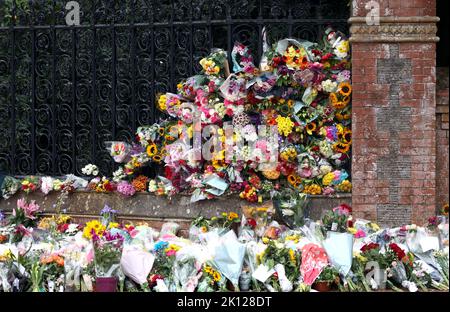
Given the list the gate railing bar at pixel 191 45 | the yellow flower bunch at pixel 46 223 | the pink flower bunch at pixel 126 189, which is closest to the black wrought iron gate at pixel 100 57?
the gate railing bar at pixel 191 45

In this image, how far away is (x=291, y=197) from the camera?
27.4 ft

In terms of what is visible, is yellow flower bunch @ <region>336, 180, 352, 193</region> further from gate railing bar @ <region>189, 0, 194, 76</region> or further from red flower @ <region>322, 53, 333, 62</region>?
gate railing bar @ <region>189, 0, 194, 76</region>

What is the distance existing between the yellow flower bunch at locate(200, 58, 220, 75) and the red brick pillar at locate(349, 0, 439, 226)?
1.34 m

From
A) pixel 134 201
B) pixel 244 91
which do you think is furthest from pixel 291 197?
pixel 134 201

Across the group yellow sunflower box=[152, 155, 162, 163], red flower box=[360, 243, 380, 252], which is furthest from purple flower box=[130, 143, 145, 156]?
red flower box=[360, 243, 380, 252]

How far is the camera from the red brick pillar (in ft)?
26.9

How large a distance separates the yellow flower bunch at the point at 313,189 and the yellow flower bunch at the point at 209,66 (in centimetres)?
144

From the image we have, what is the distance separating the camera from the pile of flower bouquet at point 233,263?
7250mm

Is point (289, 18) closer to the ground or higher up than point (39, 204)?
higher up

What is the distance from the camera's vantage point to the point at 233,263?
23.9 ft

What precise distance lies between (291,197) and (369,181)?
0.76 m

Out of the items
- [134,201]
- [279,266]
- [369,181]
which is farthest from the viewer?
[134,201]

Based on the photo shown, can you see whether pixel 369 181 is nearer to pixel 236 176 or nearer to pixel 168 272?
pixel 236 176

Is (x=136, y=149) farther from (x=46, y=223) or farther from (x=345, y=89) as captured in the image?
(x=345, y=89)
